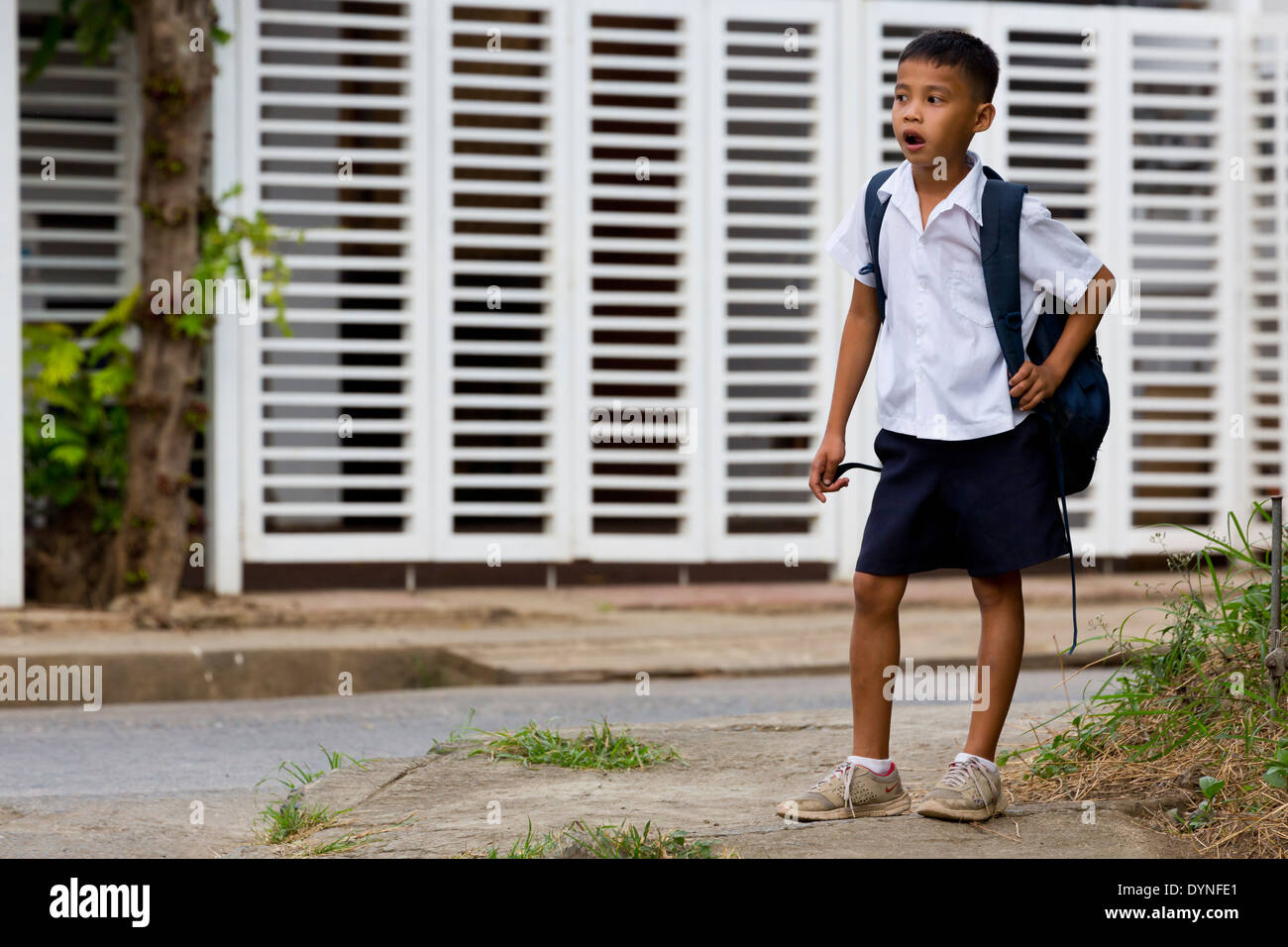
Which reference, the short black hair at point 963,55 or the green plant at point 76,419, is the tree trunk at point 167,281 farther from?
the short black hair at point 963,55

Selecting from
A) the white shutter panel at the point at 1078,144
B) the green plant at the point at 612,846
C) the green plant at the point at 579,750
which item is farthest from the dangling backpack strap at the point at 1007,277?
the white shutter panel at the point at 1078,144

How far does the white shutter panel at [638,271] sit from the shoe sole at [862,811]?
5.93 metres

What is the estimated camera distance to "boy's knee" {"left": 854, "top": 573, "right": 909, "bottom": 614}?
12.2ft

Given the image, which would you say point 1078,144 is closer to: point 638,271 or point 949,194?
point 638,271

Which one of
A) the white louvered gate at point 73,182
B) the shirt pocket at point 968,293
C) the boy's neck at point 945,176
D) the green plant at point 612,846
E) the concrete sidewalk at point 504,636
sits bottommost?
the concrete sidewalk at point 504,636

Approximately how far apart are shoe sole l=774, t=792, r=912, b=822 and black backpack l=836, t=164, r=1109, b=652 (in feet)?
1.75

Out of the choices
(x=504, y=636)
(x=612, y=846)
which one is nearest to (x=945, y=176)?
(x=612, y=846)

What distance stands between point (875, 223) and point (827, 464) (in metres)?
0.55

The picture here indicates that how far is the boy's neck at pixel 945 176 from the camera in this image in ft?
12.2

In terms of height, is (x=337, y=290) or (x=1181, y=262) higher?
(x=1181, y=262)

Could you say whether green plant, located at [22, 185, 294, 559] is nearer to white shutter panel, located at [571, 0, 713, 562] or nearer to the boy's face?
white shutter panel, located at [571, 0, 713, 562]

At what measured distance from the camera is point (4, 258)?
8523 mm

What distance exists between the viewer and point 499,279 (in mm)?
9672
